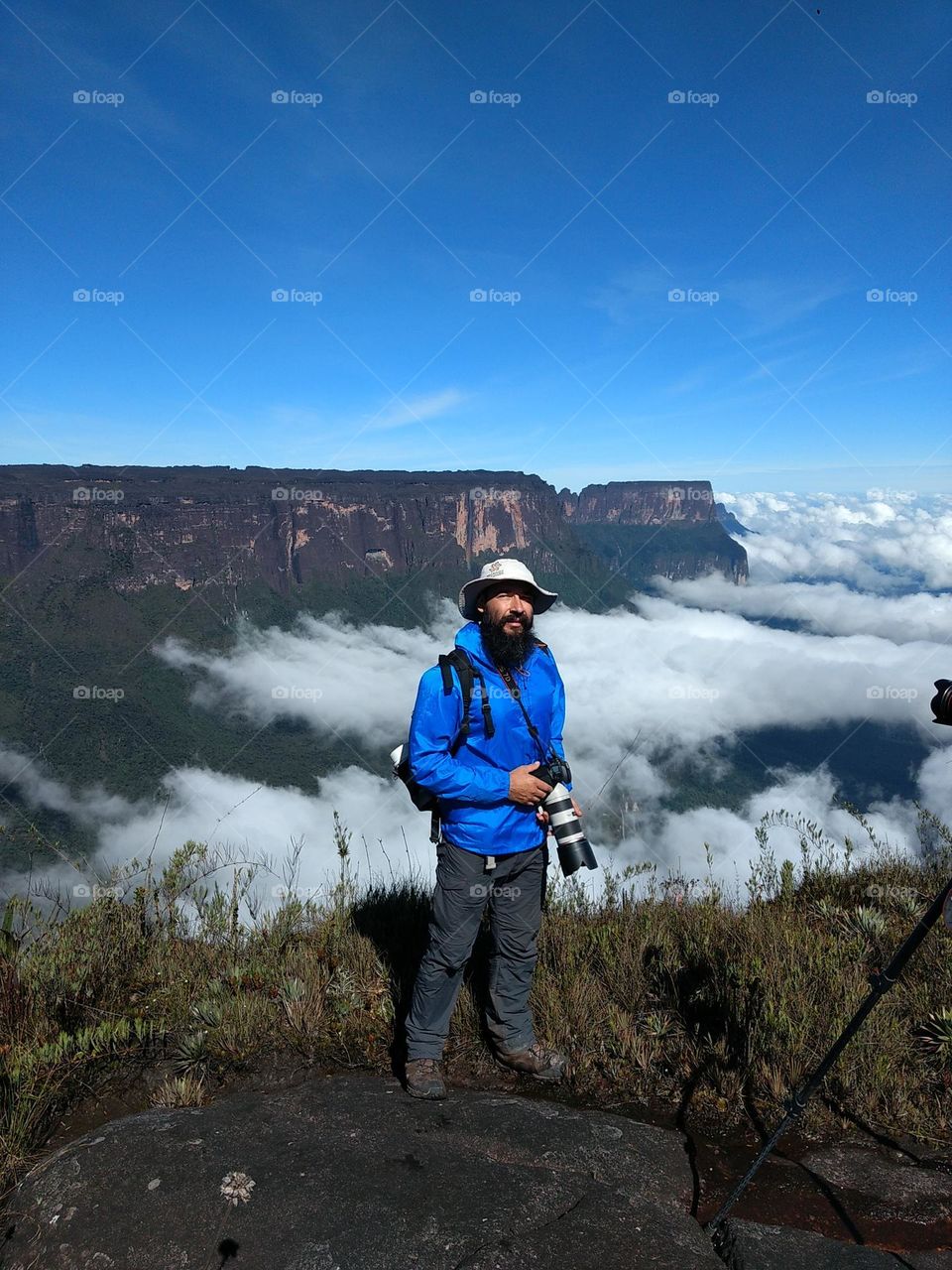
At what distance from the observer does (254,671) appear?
162 m

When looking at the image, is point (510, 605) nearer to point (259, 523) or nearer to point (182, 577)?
point (182, 577)

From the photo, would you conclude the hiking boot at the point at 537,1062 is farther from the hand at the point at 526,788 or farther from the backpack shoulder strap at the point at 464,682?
the backpack shoulder strap at the point at 464,682

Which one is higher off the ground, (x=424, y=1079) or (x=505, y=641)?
(x=505, y=641)

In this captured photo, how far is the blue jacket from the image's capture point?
11.0 feet

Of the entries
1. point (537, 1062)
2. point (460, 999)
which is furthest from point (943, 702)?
point (460, 999)

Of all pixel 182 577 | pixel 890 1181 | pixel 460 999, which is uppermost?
pixel 182 577

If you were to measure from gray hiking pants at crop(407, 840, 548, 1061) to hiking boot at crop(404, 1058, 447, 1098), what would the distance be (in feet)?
0.12

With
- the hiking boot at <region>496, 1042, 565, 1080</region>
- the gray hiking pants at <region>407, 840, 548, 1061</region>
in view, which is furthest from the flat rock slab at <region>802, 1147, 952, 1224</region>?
the gray hiking pants at <region>407, 840, 548, 1061</region>

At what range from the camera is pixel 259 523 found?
15112cm

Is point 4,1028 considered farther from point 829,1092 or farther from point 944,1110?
point 944,1110

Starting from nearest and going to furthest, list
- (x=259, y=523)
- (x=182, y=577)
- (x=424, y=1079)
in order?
(x=424, y=1079), (x=182, y=577), (x=259, y=523)

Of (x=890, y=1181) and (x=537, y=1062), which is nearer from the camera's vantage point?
(x=890, y=1181)

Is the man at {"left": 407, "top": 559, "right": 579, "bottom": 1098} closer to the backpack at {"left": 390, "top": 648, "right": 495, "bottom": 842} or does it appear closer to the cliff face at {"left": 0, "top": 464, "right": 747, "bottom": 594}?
the backpack at {"left": 390, "top": 648, "right": 495, "bottom": 842}

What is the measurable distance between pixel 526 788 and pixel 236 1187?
184cm
